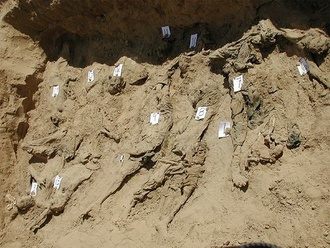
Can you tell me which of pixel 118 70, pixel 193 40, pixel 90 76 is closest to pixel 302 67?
pixel 193 40

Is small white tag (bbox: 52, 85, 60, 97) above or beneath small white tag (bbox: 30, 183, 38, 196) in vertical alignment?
above

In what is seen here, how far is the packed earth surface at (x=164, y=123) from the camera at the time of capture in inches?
159

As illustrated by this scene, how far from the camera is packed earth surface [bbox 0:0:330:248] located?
4.04 m

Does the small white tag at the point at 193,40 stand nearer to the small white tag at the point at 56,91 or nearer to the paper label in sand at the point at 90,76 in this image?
the paper label in sand at the point at 90,76

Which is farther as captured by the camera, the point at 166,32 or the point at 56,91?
the point at 56,91

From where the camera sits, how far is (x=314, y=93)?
420 centimetres

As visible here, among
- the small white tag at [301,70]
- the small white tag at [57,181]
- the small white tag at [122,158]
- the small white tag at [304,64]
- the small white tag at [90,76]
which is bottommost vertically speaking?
the small white tag at [57,181]

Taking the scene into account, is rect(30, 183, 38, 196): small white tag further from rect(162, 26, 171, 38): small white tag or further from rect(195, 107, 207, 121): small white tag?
rect(162, 26, 171, 38): small white tag

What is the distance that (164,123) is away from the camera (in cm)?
521

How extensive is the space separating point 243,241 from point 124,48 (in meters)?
3.66

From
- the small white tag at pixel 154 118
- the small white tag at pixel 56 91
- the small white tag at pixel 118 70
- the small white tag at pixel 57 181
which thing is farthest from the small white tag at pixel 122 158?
the small white tag at pixel 56 91

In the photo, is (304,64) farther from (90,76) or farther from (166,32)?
(90,76)

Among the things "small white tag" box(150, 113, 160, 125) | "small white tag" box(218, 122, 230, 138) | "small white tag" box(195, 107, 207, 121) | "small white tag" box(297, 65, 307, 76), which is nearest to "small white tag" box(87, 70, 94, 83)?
"small white tag" box(150, 113, 160, 125)

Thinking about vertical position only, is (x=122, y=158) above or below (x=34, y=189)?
above
